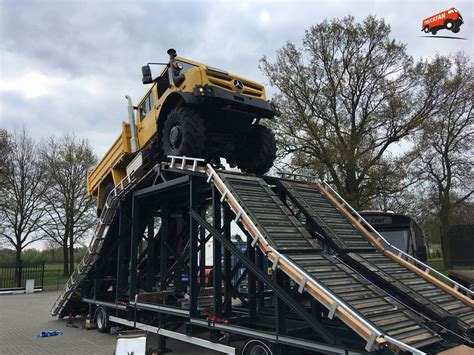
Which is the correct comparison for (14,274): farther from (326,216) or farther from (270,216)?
(270,216)

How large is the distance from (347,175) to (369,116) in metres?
3.21

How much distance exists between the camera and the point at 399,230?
9.21m

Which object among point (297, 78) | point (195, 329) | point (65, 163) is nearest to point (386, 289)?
point (195, 329)

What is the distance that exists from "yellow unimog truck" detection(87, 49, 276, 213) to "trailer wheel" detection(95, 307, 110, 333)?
13.2 feet

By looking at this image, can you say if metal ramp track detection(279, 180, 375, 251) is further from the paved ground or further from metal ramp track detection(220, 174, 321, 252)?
the paved ground

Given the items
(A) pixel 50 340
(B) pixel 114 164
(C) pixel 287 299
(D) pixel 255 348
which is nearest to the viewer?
(C) pixel 287 299

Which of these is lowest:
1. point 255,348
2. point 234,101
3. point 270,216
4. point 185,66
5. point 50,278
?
point 50,278

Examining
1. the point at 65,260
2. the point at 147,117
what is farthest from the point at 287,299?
the point at 65,260

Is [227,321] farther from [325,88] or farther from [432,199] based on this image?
[432,199]

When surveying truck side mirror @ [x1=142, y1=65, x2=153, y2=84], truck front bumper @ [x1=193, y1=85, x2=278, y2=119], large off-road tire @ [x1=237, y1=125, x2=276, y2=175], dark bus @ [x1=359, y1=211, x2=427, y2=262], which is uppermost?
truck side mirror @ [x1=142, y1=65, x2=153, y2=84]

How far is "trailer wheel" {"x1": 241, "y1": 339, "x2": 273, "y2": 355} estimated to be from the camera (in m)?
5.53

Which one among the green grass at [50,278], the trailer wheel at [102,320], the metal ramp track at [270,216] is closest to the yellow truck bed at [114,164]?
the trailer wheel at [102,320]

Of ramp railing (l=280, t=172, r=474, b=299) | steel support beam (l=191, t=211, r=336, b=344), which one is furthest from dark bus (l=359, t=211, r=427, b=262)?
steel support beam (l=191, t=211, r=336, b=344)

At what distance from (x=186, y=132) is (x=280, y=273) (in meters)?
3.15
